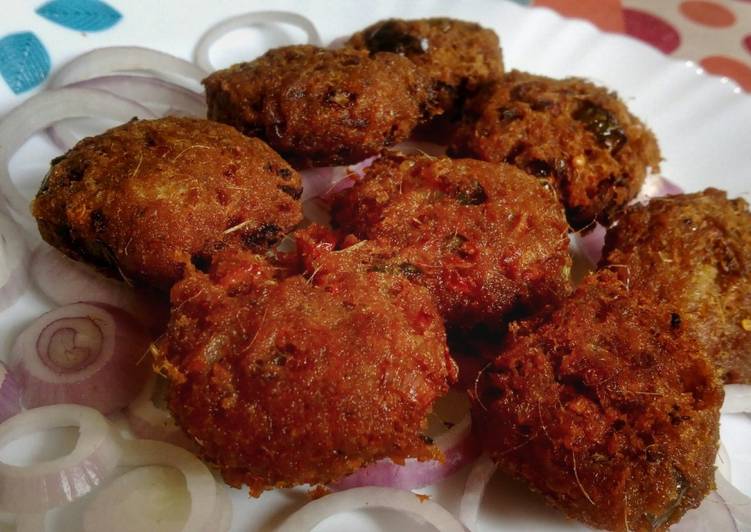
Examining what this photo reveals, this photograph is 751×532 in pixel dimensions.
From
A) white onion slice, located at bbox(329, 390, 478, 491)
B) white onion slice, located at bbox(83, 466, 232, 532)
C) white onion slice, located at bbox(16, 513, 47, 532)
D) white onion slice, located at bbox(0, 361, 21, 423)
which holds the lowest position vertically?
white onion slice, located at bbox(329, 390, 478, 491)

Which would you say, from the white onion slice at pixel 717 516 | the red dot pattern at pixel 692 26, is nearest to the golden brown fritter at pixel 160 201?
the white onion slice at pixel 717 516

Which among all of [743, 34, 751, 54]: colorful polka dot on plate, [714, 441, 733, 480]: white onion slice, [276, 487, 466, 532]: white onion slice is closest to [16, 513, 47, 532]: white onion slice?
[276, 487, 466, 532]: white onion slice

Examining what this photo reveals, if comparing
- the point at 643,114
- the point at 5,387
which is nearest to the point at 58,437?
the point at 5,387

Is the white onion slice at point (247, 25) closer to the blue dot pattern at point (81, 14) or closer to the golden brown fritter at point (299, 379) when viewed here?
the blue dot pattern at point (81, 14)

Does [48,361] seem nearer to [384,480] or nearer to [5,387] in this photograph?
[5,387]

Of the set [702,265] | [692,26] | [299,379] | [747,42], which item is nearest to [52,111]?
[299,379]

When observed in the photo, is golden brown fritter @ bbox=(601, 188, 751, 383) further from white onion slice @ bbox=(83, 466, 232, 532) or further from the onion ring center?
the onion ring center
